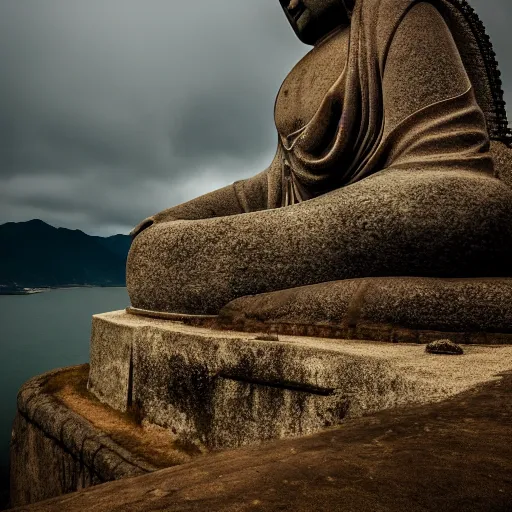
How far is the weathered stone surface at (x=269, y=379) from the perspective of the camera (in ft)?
5.37

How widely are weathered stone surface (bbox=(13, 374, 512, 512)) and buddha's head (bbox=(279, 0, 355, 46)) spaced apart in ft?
12.7

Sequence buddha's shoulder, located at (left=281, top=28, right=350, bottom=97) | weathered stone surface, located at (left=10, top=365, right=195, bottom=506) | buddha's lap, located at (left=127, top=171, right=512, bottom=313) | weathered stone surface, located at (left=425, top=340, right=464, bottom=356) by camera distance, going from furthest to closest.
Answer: buddha's shoulder, located at (left=281, top=28, right=350, bottom=97) < buddha's lap, located at (left=127, top=171, right=512, bottom=313) < weathered stone surface, located at (left=10, top=365, right=195, bottom=506) < weathered stone surface, located at (left=425, top=340, right=464, bottom=356)

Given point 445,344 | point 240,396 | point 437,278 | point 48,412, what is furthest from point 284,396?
point 48,412

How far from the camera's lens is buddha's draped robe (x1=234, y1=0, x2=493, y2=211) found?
3.01 m

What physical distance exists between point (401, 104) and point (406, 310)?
1614 millimetres

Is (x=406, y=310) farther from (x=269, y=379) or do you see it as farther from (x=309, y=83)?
(x=309, y=83)

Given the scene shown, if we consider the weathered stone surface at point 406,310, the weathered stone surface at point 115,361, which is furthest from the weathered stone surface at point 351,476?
the weathered stone surface at point 115,361

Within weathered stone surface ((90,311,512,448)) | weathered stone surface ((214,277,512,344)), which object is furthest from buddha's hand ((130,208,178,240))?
weathered stone surface ((214,277,512,344))

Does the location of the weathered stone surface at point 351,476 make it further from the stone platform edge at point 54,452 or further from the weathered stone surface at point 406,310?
the stone platform edge at point 54,452

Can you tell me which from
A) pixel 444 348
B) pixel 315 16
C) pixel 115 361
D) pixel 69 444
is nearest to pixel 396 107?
pixel 315 16

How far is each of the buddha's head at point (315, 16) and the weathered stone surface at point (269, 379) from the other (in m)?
3.04

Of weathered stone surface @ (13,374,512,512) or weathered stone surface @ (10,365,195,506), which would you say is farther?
weathered stone surface @ (10,365,195,506)

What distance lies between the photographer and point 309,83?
406 cm

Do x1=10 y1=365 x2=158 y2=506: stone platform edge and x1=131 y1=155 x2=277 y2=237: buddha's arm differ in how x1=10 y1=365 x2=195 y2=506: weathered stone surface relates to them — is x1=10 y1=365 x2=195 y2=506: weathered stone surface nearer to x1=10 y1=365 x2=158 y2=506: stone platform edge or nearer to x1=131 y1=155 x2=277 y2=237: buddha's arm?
x1=10 y1=365 x2=158 y2=506: stone platform edge
